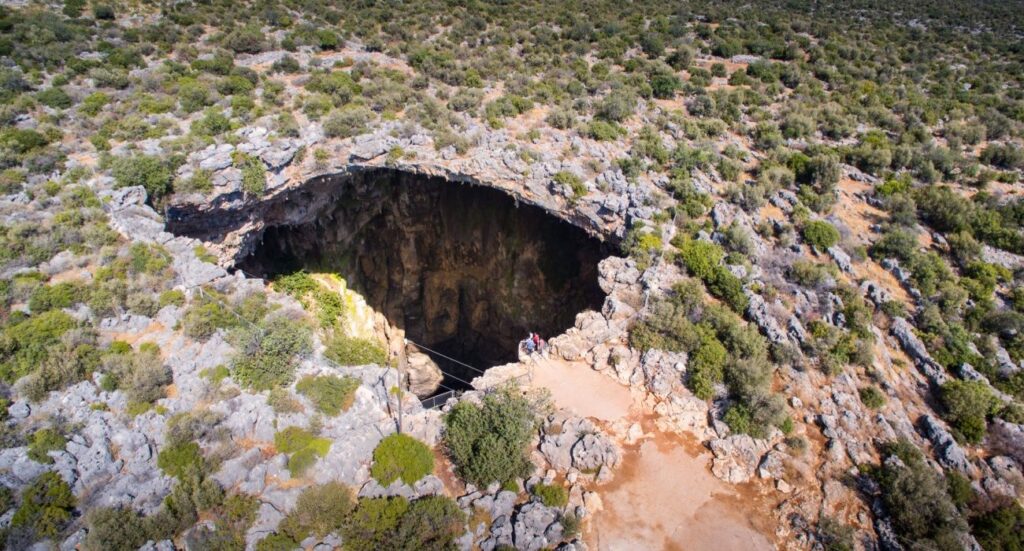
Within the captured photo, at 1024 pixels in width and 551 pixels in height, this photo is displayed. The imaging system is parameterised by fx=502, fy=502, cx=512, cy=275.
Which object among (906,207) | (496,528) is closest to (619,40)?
(906,207)

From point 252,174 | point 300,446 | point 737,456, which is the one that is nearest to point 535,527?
point 737,456

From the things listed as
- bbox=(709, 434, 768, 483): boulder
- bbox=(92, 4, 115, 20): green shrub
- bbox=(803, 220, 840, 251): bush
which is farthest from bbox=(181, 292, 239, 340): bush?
bbox=(92, 4, 115, 20): green shrub

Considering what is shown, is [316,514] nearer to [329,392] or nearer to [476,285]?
[329,392]

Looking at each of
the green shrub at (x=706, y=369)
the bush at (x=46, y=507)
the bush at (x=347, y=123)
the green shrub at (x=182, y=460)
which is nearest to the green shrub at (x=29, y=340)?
the bush at (x=46, y=507)

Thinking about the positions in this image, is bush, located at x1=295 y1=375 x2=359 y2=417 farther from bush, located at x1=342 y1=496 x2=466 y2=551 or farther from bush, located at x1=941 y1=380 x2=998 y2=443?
bush, located at x1=941 y1=380 x2=998 y2=443

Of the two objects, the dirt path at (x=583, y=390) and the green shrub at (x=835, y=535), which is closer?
the green shrub at (x=835, y=535)

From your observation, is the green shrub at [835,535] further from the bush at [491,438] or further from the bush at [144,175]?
the bush at [144,175]

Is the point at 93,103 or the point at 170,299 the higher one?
the point at 93,103
